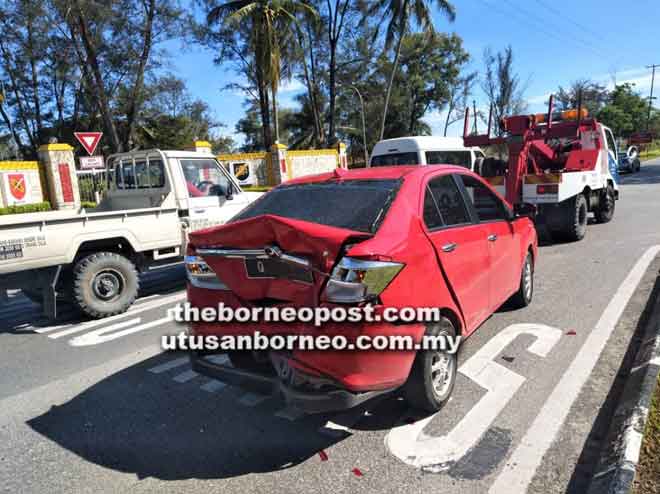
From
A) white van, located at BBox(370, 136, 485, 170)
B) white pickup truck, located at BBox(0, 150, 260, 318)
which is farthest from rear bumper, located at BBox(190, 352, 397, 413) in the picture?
white van, located at BBox(370, 136, 485, 170)

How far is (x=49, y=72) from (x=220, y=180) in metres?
33.0

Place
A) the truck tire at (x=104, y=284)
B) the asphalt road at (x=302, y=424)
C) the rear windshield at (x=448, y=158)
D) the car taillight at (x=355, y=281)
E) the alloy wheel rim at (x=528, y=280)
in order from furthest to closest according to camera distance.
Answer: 1. the rear windshield at (x=448, y=158)
2. the truck tire at (x=104, y=284)
3. the alloy wheel rim at (x=528, y=280)
4. the asphalt road at (x=302, y=424)
5. the car taillight at (x=355, y=281)

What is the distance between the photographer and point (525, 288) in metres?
5.45

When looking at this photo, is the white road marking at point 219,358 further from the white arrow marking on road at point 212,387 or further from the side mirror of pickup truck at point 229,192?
the side mirror of pickup truck at point 229,192

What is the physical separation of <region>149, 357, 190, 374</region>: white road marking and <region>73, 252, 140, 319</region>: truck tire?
203 cm

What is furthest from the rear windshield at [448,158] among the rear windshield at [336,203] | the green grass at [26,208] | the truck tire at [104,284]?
the green grass at [26,208]

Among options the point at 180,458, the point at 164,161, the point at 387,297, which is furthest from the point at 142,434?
the point at 164,161

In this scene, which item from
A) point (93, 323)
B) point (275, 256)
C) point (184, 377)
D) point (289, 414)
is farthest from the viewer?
point (93, 323)

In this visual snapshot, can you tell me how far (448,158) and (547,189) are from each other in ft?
12.2

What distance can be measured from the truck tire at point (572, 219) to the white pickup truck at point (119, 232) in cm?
606

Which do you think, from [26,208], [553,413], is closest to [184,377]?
[553,413]

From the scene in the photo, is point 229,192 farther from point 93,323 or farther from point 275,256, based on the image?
point 275,256

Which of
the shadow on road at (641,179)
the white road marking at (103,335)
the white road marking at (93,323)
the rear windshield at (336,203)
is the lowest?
the white road marking at (103,335)

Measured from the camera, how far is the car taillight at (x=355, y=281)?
2.66 metres
